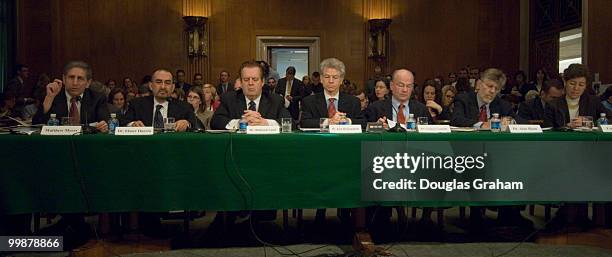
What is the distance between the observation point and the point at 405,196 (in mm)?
2846

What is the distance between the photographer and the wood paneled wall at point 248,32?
9242mm

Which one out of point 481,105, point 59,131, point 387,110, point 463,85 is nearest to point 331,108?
point 387,110

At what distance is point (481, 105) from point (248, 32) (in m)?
6.24

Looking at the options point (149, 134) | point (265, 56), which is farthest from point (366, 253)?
point (265, 56)

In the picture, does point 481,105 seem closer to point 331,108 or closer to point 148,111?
point 331,108

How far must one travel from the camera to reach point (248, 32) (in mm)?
9562

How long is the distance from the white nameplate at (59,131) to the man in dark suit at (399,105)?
81.1 inches

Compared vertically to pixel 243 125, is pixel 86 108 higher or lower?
higher

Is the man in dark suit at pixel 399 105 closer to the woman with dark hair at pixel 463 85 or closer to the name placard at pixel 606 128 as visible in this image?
the name placard at pixel 606 128

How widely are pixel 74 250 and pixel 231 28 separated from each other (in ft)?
23.0

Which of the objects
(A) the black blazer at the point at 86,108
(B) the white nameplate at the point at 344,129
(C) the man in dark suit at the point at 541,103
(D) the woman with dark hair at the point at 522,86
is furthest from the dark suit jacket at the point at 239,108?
(D) the woman with dark hair at the point at 522,86

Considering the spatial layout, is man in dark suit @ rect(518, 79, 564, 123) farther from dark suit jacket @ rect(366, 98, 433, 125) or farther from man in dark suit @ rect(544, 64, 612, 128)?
dark suit jacket @ rect(366, 98, 433, 125)

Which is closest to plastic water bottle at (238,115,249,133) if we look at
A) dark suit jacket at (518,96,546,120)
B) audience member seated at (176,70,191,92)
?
dark suit jacket at (518,96,546,120)

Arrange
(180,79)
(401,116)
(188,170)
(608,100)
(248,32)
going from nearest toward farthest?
(188,170) → (401,116) → (608,100) → (180,79) → (248,32)
